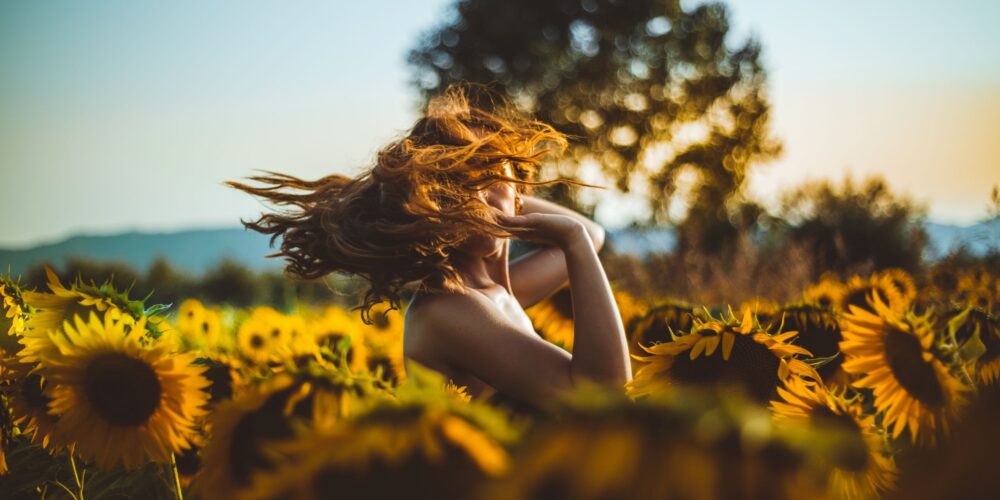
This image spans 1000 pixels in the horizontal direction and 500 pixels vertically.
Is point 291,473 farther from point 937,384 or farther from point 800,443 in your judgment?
point 937,384

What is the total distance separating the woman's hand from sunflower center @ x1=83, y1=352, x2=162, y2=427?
74 centimetres

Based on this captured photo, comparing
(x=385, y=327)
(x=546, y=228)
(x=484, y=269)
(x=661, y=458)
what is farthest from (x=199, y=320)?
(x=661, y=458)

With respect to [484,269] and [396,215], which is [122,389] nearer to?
[396,215]

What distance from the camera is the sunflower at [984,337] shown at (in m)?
0.93

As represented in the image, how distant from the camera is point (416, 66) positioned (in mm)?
22453

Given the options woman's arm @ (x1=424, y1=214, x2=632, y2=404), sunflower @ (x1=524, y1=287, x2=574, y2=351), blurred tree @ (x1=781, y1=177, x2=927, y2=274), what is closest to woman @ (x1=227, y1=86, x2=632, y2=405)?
woman's arm @ (x1=424, y1=214, x2=632, y2=404)

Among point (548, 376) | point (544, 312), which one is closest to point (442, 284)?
point (548, 376)

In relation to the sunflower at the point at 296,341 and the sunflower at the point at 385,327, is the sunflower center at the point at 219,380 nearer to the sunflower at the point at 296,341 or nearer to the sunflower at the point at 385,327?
the sunflower at the point at 296,341

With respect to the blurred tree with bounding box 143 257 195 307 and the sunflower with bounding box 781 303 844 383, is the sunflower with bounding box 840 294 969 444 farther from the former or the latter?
the blurred tree with bounding box 143 257 195 307

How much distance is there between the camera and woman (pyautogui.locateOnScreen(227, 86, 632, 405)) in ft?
4.14

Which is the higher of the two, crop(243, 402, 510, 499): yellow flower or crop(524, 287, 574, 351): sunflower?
crop(243, 402, 510, 499): yellow flower

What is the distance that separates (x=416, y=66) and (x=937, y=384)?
74.4ft

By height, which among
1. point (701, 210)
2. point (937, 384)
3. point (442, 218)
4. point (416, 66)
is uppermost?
point (416, 66)

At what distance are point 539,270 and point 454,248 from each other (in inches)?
20.7
